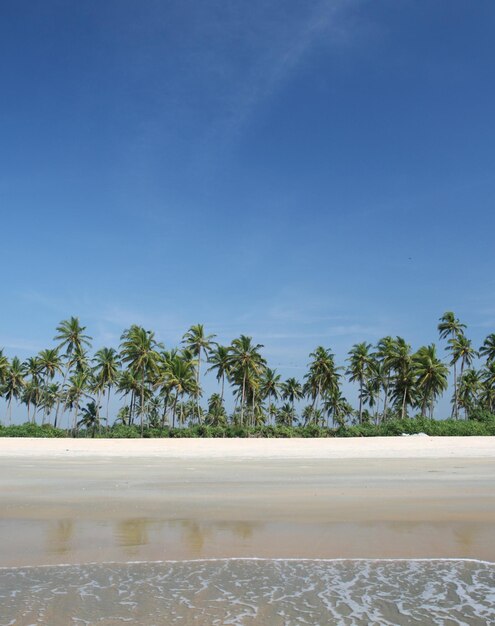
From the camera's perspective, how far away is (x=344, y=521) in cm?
848

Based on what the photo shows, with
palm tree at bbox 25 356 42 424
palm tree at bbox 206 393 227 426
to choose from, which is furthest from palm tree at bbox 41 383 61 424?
palm tree at bbox 206 393 227 426

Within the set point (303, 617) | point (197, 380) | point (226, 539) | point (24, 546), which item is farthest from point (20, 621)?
point (197, 380)

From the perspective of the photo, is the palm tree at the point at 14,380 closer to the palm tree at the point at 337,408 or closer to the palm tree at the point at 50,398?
the palm tree at the point at 50,398

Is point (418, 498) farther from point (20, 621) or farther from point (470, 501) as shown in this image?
point (20, 621)

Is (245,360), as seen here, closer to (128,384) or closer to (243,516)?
(128,384)

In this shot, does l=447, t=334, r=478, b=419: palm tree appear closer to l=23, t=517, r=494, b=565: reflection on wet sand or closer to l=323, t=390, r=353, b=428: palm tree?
l=323, t=390, r=353, b=428: palm tree

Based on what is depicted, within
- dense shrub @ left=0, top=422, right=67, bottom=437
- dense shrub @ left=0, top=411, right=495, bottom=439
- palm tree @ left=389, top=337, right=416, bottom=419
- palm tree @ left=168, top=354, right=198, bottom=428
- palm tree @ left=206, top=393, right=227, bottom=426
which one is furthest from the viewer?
palm tree @ left=206, top=393, right=227, bottom=426

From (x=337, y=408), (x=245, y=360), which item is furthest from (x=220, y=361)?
(x=337, y=408)

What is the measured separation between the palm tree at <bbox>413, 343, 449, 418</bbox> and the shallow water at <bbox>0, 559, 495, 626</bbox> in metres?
60.7

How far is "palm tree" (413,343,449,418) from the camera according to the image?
209 feet

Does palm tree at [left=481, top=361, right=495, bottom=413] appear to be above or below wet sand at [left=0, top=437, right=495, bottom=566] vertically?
above

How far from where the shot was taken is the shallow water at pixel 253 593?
179 inches

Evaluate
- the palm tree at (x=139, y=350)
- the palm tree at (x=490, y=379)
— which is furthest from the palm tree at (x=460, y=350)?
the palm tree at (x=139, y=350)

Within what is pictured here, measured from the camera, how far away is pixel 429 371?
63.6 meters
